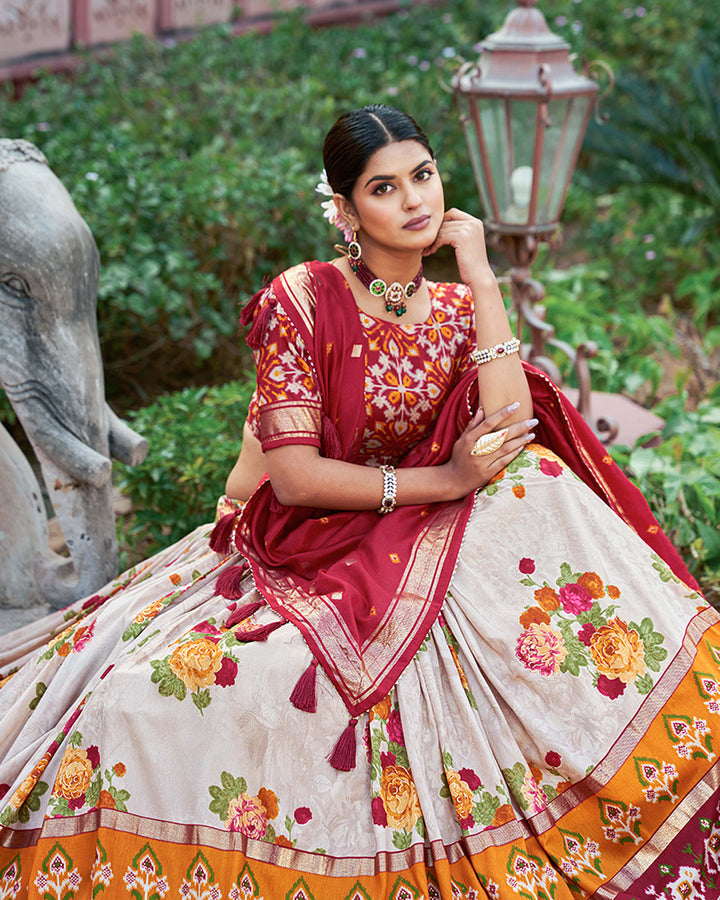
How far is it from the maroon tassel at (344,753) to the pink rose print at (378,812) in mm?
79

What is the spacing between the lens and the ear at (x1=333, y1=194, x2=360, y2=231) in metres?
2.18

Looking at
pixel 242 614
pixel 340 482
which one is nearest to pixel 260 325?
pixel 340 482

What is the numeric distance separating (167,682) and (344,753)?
1.24 ft

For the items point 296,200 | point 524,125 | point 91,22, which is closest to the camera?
point 524,125

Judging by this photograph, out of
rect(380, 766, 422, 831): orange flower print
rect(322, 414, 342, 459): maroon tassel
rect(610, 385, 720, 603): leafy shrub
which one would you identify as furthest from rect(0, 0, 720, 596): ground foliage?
rect(380, 766, 422, 831): orange flower print

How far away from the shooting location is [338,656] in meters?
1.91

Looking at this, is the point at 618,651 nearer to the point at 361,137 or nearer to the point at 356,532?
the point at 356,532

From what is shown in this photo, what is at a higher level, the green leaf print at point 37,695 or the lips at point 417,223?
the lips at point 417,223

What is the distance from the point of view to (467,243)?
2.22 m

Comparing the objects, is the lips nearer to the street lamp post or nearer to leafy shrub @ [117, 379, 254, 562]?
the street lamp post

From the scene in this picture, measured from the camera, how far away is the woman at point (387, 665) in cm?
188

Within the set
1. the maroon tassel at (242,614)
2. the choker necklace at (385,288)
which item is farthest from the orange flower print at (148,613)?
the choker necklace at (385,288)

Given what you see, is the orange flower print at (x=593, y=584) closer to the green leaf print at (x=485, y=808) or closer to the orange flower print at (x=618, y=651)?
the orange flower print at (x=618, y=651)

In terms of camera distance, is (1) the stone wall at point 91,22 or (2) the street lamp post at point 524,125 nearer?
(2) the street lamp post at point 524,125
